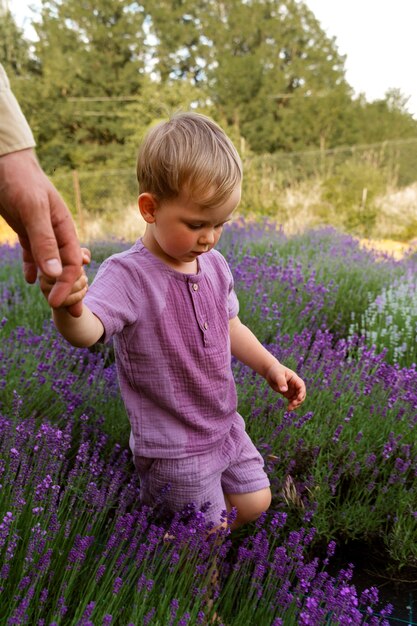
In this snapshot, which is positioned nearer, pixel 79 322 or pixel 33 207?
Result: pixel 33 207

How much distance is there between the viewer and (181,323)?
6.79ft

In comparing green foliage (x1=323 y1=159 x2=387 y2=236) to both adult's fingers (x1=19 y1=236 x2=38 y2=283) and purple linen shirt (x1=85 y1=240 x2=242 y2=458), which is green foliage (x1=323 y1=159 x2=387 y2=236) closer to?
purple linen shirt (x1=85 y1=240 x2=242 y2=458)

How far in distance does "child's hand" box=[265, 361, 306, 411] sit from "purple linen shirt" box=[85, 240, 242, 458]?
0.24m

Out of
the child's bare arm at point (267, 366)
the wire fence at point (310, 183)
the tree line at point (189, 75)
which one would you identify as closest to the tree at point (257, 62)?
the tree line at point (189, 75)

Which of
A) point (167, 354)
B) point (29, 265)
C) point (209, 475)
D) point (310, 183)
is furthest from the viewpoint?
point (310, 183)

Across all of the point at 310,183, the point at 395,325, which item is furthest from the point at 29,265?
the point at 310,183

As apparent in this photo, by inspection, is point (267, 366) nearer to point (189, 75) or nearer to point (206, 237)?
point (206, 237)

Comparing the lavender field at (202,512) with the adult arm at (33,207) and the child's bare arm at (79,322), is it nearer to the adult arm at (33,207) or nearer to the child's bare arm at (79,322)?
the child's bare arm at (79,322)

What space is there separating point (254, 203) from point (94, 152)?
670 inches

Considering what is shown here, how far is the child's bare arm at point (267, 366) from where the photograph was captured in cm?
235

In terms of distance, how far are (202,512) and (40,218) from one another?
47.7 inches

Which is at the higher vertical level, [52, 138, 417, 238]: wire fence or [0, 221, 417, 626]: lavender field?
[0, 221, 417, 626]: lavender field

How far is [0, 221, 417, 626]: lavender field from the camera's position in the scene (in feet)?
5.36

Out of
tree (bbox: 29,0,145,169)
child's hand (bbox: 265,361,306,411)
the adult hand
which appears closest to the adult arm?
the adult hand
